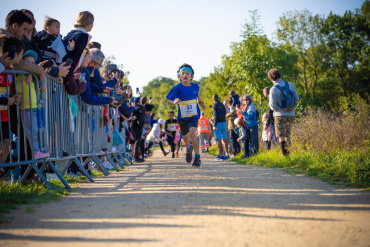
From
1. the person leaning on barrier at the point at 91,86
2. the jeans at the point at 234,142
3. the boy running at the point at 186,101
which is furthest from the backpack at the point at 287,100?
the jeans at the point at 234,142

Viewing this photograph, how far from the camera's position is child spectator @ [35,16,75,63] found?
276 inches

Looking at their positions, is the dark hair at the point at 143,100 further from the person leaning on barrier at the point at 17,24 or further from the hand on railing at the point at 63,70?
the person leaning on barrier at the point at 17,24

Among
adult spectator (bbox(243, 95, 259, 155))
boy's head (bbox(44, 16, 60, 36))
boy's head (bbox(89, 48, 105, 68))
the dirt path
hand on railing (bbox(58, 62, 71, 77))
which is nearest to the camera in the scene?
the dirt path

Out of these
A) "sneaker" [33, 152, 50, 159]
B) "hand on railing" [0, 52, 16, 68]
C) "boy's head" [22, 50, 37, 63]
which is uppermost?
"boy's head" [22, 50, 37, 63]

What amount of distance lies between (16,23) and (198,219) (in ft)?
13.7

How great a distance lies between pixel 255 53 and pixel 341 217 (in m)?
18.4

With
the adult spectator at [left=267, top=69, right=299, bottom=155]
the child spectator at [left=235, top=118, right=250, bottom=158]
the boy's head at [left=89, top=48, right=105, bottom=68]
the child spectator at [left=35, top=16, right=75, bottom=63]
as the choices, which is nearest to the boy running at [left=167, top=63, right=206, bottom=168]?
the adult spectator at [left=267, top=69, right=299, bottom=155]

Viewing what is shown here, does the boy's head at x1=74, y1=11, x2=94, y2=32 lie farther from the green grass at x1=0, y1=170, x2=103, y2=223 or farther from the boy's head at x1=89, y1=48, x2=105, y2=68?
the green grass at x1=0, y1=170, x2=103, y2=223

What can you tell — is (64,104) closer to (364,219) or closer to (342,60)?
(364,219)

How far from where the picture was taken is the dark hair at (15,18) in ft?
20.1

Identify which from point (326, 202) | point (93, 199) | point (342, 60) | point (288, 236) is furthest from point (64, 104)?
point (342, 60)

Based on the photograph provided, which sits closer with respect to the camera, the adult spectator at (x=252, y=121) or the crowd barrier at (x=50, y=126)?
the crowd barrier at (x=50, y=126)

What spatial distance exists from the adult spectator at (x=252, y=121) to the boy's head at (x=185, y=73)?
3.50 m

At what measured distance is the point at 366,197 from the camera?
4.87 metres
